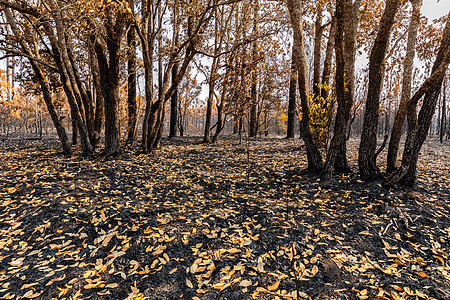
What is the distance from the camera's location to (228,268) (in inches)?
111

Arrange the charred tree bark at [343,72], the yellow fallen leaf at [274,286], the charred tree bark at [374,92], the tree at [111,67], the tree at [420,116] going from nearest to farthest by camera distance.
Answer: the yellow fallen leaf at [274,286], the tree at [420,116], the charred tree bark at [374,92], the charred tree bark at [343,72], the tree at [111,67]

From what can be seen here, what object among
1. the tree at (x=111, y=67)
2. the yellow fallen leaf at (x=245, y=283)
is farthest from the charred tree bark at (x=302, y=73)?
the tree at (x=111, y=67)

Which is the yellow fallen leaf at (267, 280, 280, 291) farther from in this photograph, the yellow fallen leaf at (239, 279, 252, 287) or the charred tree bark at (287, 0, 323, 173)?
the charred tree bark at (287, 0, 323, 173)

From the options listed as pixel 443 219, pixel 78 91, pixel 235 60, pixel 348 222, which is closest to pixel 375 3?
pixel 235 60

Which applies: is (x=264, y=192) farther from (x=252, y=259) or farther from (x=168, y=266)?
(x=168, y=266)

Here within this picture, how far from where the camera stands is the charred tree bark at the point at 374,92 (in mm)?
4465

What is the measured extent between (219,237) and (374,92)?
4.58m

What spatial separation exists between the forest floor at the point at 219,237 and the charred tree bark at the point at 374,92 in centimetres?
38

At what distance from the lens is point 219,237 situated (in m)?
3.43

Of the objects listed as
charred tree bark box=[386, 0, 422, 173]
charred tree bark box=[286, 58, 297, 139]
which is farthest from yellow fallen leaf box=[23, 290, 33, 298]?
charred tree bark box=[286, 58, 297, 139]

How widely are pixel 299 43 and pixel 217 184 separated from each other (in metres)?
4.01

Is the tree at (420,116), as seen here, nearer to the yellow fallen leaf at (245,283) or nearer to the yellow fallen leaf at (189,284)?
the yellow fallen leaf at (245,283)

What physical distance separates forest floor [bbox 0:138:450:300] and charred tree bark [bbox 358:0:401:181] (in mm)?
382

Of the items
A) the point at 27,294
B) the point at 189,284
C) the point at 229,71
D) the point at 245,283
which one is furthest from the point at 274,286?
the point at 229,71
